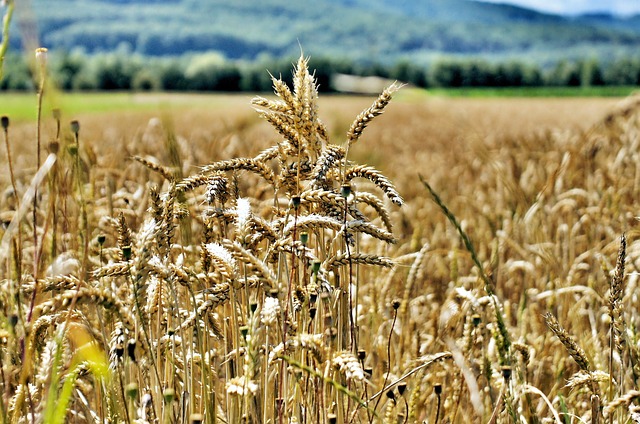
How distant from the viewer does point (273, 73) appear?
74000 mm

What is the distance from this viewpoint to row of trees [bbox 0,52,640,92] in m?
75.9

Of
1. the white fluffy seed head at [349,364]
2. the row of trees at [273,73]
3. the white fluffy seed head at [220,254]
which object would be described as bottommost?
the white fluffy seed head at [349,364]

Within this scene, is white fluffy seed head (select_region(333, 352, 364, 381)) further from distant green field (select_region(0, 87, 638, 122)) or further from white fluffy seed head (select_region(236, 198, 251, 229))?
distant green field (select_region(0, 87, 638, 122))

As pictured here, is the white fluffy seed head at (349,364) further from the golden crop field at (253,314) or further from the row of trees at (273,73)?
the row of trees at (273,73)

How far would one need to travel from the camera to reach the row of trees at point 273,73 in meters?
75.9

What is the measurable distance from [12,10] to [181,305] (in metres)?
0.97

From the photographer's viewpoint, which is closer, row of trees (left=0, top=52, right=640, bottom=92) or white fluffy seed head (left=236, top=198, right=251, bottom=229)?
white fluffy seed head (left=236, top=198, right=251, bottom=229)

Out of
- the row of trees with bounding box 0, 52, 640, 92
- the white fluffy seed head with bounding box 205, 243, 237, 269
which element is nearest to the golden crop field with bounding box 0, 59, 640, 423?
the white fluffy seed head with bounding box 205, 243, 237, 269

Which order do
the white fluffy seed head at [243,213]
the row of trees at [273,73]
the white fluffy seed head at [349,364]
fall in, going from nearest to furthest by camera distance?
the white fluffy seed head at [349,364] → the white fluffy seed head at [243,213] → the row of trees at [273,73]

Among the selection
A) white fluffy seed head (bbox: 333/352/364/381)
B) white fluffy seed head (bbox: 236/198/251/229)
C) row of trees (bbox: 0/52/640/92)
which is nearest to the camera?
white fluffy seed head (bbox: 333/352/364/381)

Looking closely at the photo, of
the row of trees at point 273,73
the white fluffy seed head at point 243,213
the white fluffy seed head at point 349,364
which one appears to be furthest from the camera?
the row of trees at point 273,73

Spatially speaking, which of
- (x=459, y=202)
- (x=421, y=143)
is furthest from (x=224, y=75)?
(x=459, y=202)

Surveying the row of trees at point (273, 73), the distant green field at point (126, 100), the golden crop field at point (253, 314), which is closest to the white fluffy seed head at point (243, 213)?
the golden crop field at point (253, 314)

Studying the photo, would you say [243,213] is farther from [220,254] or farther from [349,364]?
[349,364]
